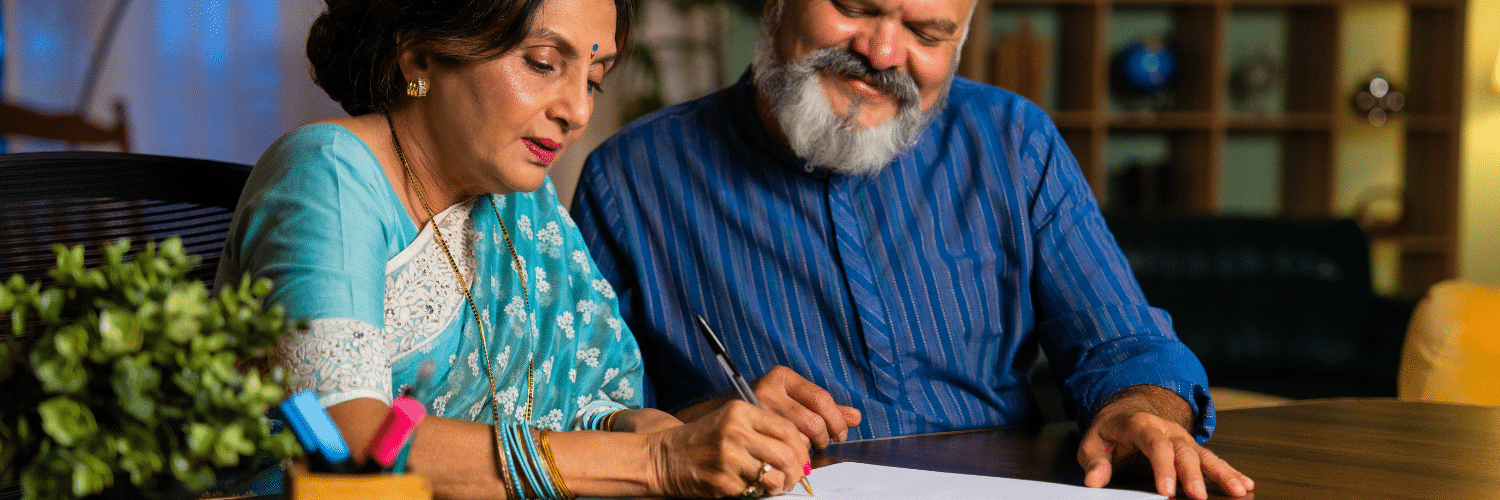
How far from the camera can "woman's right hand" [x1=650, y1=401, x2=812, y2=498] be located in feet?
3.25

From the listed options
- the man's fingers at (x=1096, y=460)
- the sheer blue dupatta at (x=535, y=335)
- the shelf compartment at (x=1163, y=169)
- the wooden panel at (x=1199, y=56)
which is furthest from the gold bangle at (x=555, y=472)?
the wooden panel at (x=1199, y=56)

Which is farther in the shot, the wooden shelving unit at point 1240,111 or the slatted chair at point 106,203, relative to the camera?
the wooden shelving unit at point 1240,111

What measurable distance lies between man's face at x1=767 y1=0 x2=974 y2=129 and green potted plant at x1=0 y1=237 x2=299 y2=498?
118cm

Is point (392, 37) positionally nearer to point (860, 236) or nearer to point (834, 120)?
point (834, 120)

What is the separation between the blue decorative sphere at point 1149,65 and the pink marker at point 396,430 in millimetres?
4637

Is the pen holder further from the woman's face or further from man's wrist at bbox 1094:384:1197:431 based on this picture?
man's wrist at bbox 1094:384:1197:431

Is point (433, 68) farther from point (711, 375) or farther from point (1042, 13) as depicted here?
point (1042, 13)

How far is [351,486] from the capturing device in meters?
0.63

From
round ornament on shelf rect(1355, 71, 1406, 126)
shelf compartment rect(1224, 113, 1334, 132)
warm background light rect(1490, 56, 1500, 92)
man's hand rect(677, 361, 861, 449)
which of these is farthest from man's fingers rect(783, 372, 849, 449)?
warm background light rect(1490, 56, 1500, 92)

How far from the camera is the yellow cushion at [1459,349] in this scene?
88.5 inches

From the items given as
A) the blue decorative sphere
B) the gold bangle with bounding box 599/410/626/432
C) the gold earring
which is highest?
the gold earring

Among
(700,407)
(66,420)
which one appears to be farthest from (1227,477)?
(66,420)

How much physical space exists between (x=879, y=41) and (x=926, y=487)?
821mm

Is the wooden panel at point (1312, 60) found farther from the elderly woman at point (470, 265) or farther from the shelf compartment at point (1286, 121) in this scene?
the elderly woman at point (470, 265)
